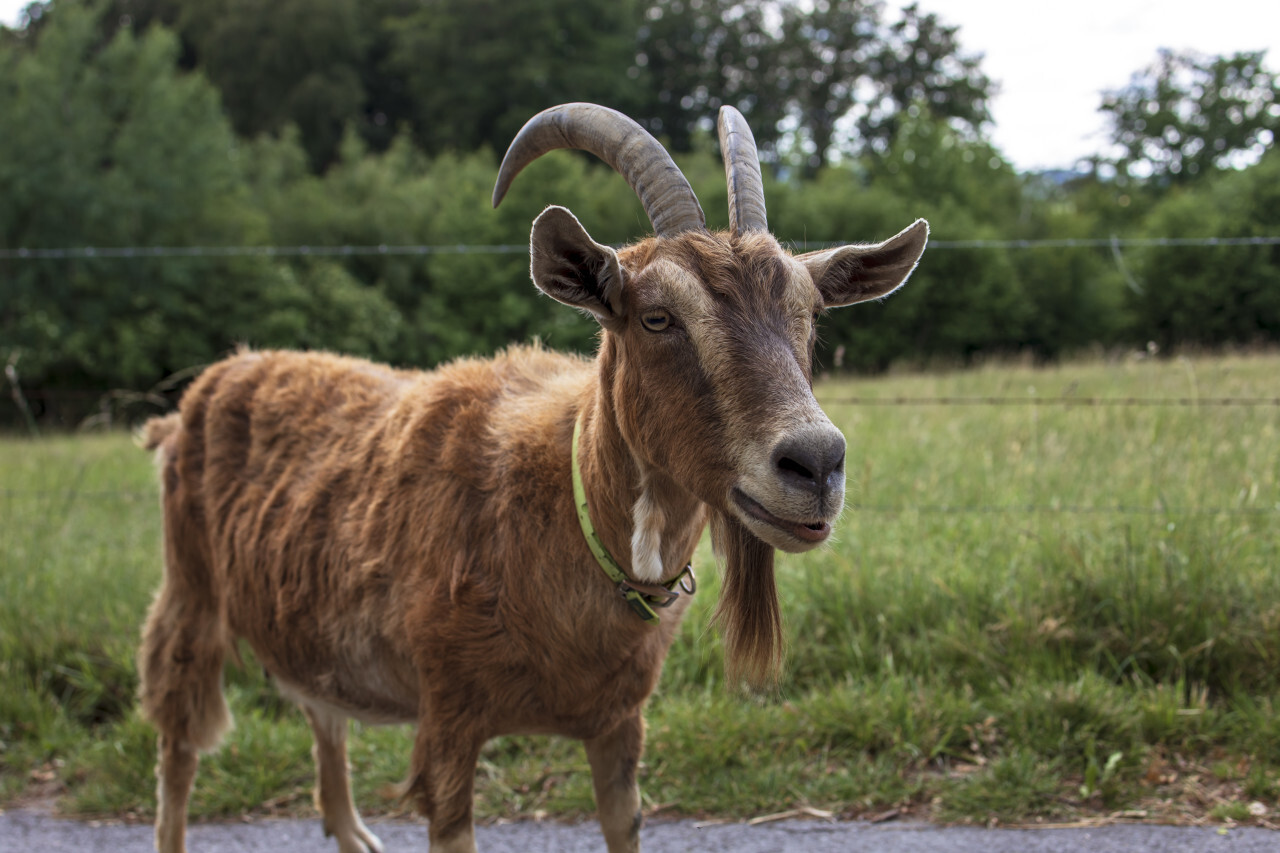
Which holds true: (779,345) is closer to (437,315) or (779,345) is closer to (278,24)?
(437,315)

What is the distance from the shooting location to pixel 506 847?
11.8ft

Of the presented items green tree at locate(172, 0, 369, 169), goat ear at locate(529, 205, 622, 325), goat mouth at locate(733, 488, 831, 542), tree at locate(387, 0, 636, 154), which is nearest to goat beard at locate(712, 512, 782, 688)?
goat mouth at locate(733, 488, 831, 542)

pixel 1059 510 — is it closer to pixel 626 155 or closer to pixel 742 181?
pixel 742 181

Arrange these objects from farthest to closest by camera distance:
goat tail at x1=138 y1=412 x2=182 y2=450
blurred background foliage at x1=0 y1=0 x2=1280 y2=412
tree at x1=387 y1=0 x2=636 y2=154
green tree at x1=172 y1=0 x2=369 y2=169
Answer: green tree at x1=172 y1=0 x2=369 y2=169
tree at x1=387 y1=0 x2=636 y2=154
blurred background foliage at x1=0 y1=0 x2=1280 y2=412
goat tail at x1=138 y1=412 x2=182 y2=450

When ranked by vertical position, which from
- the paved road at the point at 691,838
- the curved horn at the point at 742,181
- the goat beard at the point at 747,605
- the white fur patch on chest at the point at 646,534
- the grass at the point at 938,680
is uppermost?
the curved horn at the point at 742,181

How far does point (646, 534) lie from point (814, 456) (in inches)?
26.1

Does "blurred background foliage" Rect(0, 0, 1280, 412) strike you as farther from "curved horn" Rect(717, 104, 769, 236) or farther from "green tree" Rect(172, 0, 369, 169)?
"curved horn" Rect(717, 104, 769, 236)

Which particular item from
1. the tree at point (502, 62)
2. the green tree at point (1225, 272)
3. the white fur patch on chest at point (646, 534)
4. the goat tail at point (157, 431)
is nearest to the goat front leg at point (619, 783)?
the white fur patch on chest at point (646, 534)

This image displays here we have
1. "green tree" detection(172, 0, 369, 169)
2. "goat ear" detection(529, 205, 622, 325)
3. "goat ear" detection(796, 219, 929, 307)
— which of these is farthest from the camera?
"green tree" detection(172, 0, 369, 169)

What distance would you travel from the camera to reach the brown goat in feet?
7.76

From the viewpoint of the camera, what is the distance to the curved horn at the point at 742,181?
2682 millimetres

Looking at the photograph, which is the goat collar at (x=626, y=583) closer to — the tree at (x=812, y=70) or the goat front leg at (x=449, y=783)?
the goat front leg at (x=449, y=783)

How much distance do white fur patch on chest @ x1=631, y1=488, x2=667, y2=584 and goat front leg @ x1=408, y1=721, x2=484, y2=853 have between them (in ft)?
2.33

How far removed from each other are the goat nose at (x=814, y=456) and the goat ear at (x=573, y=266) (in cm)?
63
